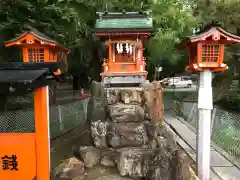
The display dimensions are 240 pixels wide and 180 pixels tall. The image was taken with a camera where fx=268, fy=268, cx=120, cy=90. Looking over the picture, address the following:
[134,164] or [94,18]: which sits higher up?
[94,18]

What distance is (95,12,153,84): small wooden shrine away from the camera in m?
12.2

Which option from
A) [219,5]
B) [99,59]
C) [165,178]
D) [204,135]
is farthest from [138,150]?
[99,59]

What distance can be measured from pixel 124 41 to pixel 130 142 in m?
5.34

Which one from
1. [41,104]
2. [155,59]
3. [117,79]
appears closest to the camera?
[41,104]

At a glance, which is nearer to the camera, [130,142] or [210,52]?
[210,52]

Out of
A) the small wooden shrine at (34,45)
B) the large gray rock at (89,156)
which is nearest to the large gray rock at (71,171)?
the large gray rock at (89,156)

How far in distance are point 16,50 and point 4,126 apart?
10.3ft

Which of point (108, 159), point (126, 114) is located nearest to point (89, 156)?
point (108, 159)

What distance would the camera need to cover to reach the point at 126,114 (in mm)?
9758

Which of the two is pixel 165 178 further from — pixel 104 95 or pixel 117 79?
pixel 117 79

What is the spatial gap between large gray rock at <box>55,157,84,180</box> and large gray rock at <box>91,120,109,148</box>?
1.16m

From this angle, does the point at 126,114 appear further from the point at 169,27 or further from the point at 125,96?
the point at 169,27

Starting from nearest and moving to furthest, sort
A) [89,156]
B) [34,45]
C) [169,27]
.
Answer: [34,45]
[89,156]
[169,27]

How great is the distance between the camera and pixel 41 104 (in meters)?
5.93
